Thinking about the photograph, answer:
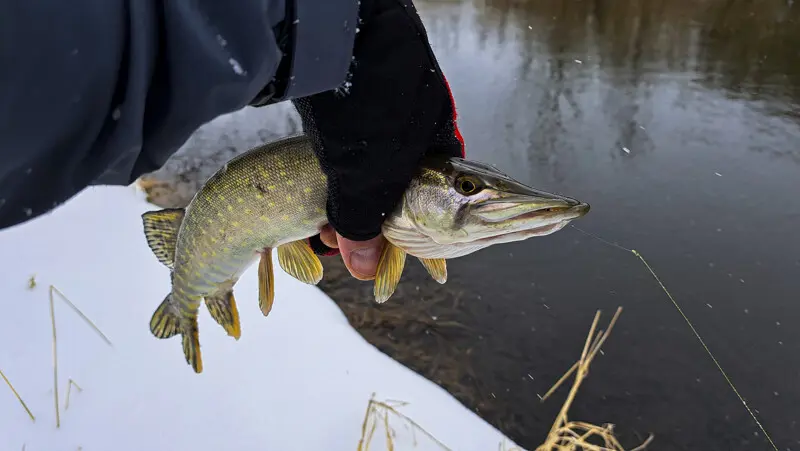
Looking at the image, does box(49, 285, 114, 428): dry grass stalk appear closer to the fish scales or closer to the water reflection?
the fish scales

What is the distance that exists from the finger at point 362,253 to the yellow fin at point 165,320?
0.56 m

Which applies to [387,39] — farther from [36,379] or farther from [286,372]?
[36,379]

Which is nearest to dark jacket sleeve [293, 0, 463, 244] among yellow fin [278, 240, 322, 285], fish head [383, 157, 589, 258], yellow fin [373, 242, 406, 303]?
fish head [383, 157, 589, 258]

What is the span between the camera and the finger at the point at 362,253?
4.94ft

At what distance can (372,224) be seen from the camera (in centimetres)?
133

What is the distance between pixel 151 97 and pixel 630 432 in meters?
2.91

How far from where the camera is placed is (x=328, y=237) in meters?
1.61

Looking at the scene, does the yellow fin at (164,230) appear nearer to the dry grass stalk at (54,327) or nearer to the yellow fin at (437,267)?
the yellow fin at (437,267)

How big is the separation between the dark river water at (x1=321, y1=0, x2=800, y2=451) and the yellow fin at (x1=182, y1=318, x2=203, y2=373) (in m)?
1.75

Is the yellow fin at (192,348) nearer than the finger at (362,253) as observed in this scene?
No

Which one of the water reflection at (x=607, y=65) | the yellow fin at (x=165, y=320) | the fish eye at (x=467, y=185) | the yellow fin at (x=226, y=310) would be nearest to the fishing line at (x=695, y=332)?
the water reflection at (x=607, y=65)

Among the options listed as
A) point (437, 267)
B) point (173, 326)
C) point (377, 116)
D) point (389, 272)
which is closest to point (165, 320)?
point (173, 326)

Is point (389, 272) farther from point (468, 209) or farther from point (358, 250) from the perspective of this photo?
point (468, 209)

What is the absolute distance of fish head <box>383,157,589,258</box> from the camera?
1194 millimetres
